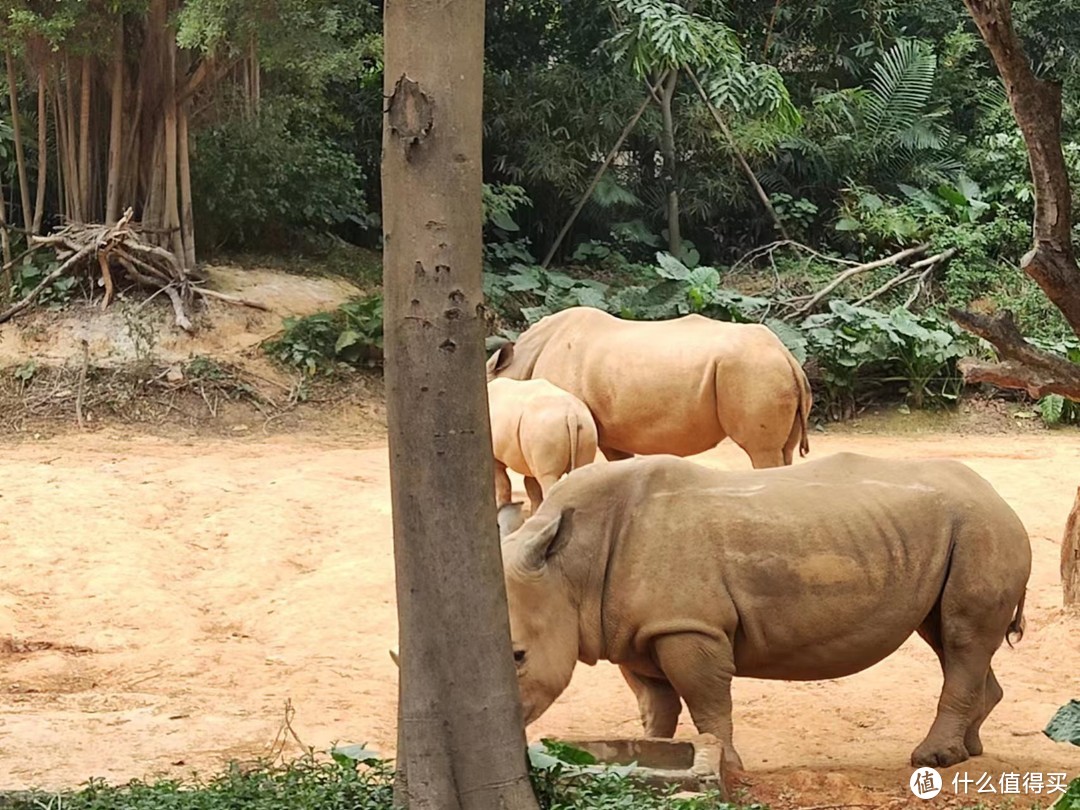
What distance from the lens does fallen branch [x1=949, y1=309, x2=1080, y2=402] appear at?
491 centimetres

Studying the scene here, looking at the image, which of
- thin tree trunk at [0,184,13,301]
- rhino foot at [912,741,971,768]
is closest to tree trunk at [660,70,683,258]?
thin tree trunk at [0,184,13,301]

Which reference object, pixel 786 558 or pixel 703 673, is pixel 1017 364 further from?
pixel 703 673

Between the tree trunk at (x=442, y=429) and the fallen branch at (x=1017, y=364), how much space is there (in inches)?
67.7

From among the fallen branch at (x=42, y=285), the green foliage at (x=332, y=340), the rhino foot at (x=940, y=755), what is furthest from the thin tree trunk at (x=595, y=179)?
→ the rhino foot at (x=940, y=755)

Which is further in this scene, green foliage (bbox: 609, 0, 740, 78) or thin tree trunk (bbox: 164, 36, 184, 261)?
green foliage (bbox: 609, 0, 740, 78)

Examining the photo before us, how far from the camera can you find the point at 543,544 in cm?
528

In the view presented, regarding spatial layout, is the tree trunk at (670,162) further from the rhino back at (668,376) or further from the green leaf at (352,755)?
the green leaf at (352,755)

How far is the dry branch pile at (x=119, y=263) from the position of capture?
47.0 ft

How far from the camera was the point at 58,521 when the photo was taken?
9297 millimetres

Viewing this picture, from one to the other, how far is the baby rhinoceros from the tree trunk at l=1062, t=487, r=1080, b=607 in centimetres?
283

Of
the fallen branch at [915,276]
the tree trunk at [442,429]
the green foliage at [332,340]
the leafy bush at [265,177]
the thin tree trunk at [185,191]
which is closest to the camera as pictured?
the tree trunk at [442,429]

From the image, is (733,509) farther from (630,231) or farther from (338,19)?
(630,231)

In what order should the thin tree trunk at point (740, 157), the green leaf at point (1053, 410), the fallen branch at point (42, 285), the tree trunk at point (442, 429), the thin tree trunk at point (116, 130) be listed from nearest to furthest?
the tree trunk at point (442, 429) < the thin tree trunk at point (116, 130) < the fallen branch at point (42, 285) < the green leaf at point (1053, 410) < the thin tree trunk at point (740, 157)

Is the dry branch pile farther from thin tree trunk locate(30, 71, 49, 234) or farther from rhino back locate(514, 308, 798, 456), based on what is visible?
rhino back locate(514, 308, 798, 456)
